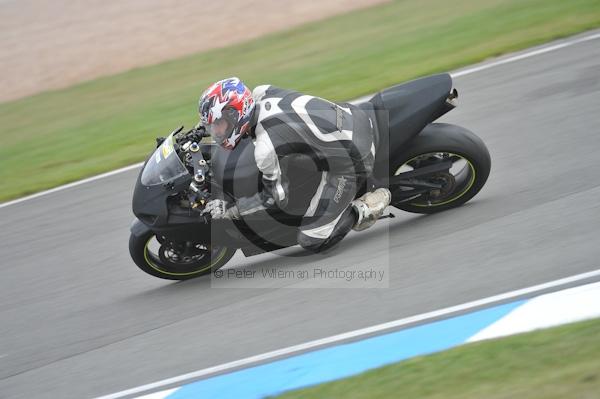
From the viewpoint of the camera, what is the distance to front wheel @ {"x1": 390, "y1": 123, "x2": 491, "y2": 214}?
6242 mm

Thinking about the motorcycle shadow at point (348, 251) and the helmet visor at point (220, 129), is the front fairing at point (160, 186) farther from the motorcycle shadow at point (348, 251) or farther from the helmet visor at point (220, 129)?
the motorcycle shadow at point (348, 251)

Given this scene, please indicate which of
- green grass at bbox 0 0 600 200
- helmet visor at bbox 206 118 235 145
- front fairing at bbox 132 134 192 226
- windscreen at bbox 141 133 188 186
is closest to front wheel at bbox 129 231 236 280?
front fairing at bbox 132 134 192 226

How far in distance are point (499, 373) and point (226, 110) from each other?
2.77m

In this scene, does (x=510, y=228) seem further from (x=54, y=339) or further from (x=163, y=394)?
(x=54, y=339)

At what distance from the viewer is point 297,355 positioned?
16.8 feet

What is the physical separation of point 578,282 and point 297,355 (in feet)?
6.22

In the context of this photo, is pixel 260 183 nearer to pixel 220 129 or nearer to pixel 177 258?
pixel 220 129

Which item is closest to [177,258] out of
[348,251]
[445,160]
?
[348,251]

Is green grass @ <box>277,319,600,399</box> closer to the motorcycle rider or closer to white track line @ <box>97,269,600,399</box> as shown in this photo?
white track line @ <box>97,269,600,399</box>

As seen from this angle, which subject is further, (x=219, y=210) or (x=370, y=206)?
(x=370, y=206)

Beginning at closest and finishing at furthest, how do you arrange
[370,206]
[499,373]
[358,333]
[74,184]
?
1. [499,373]
2. [358,333]
3. [370,206]
4. [74,184]

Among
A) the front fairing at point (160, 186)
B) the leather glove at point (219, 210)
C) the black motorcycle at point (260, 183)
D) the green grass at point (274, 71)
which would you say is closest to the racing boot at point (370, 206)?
the black motorcycle at point (260, 183)

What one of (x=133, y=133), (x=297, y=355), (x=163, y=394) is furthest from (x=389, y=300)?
(x=133, y=133)

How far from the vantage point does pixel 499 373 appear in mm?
4199
